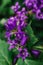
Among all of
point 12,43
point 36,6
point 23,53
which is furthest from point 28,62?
point 36,6

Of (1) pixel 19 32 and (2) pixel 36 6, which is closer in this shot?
(1) pixel 19 32

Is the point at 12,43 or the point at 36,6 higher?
the point at 36,6

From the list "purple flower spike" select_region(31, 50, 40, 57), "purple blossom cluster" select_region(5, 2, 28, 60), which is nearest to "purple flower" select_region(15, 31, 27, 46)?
"purple blossom cluster" select_region(5, 2, 28, 60)

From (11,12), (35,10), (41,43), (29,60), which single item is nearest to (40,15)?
(35,10)

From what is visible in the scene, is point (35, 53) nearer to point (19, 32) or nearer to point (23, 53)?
point (23, 53)

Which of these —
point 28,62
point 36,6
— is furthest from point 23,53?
point 36,6

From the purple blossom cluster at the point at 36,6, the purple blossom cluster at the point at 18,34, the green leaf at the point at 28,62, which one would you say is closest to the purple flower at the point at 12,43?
the purple blossom cluster at the point at 18,34

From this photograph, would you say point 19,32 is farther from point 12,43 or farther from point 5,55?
point 5,55

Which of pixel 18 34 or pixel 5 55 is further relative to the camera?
pixel 5 55

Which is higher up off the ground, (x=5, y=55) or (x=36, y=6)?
(x=36, y=6)

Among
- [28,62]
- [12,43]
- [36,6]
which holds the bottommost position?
[28,62]

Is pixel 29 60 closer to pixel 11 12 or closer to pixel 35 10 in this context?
pixel 35 10
